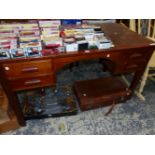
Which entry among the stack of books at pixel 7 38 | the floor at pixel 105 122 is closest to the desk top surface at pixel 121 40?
the stack of books at pixel 7 38

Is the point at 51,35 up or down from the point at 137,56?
up

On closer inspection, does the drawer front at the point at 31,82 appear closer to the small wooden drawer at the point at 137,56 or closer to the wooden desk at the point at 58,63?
the wooden desk at the point at 58,63

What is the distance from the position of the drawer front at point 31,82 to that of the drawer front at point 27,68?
5cm

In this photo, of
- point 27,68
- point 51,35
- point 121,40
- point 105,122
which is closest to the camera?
point 27,68

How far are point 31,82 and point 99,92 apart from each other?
754mm

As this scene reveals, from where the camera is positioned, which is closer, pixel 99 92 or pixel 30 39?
pixel 30 39

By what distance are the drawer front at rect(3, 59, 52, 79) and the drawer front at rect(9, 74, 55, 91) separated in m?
0.05

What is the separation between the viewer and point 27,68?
47.8 inches

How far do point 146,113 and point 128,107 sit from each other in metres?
0.19

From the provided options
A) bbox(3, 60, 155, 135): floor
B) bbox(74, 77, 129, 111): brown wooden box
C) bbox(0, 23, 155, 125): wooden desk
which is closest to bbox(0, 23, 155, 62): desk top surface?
bbox(0, 23, 155, 125): wooden desk

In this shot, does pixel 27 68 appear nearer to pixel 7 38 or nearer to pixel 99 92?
pixel 7 38

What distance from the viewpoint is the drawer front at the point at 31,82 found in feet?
4.18

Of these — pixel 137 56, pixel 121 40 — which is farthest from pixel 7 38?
pixel 137 56

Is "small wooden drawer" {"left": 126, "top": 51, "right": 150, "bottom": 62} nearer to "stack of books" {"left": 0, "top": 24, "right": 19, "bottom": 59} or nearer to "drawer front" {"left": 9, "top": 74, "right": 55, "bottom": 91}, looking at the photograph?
"drawer front" {"left": 9, "top": 74, "right": 55, "bottom": 91}
